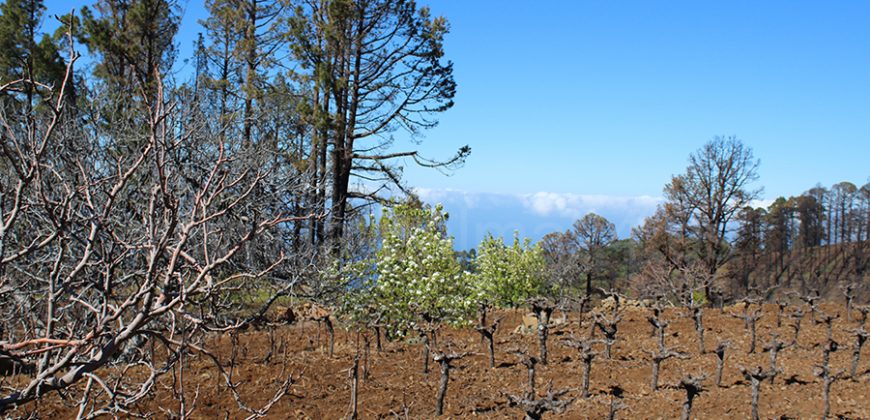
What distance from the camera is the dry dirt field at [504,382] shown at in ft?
20.1

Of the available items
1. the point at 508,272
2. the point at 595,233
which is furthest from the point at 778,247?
the point at 508,272

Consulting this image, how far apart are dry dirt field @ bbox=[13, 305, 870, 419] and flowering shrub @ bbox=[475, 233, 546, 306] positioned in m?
4.46

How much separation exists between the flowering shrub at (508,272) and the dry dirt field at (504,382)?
4.46 meters

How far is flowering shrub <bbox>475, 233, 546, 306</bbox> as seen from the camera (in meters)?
14.8

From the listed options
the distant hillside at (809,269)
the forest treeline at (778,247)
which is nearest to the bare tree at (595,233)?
the forest treeline at (778,247)

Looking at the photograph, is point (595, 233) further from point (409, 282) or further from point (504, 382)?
point (504, 382)

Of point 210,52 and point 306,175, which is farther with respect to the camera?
point 210,52

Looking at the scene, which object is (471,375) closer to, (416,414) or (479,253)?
(416,414)

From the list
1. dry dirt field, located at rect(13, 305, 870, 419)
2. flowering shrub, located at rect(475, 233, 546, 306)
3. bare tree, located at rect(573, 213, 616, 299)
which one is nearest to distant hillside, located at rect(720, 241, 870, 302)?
bare tree, located at rect(573, 213, 616, 299)

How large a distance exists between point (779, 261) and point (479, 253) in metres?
25.0

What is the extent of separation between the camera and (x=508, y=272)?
15039 mm

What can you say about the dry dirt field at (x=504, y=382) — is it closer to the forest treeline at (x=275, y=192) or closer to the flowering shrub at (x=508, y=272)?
the forest treeline at (x=275, y=192)

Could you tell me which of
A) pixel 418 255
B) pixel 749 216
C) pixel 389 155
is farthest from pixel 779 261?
pixel 418 255

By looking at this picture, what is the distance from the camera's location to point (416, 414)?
609cm
